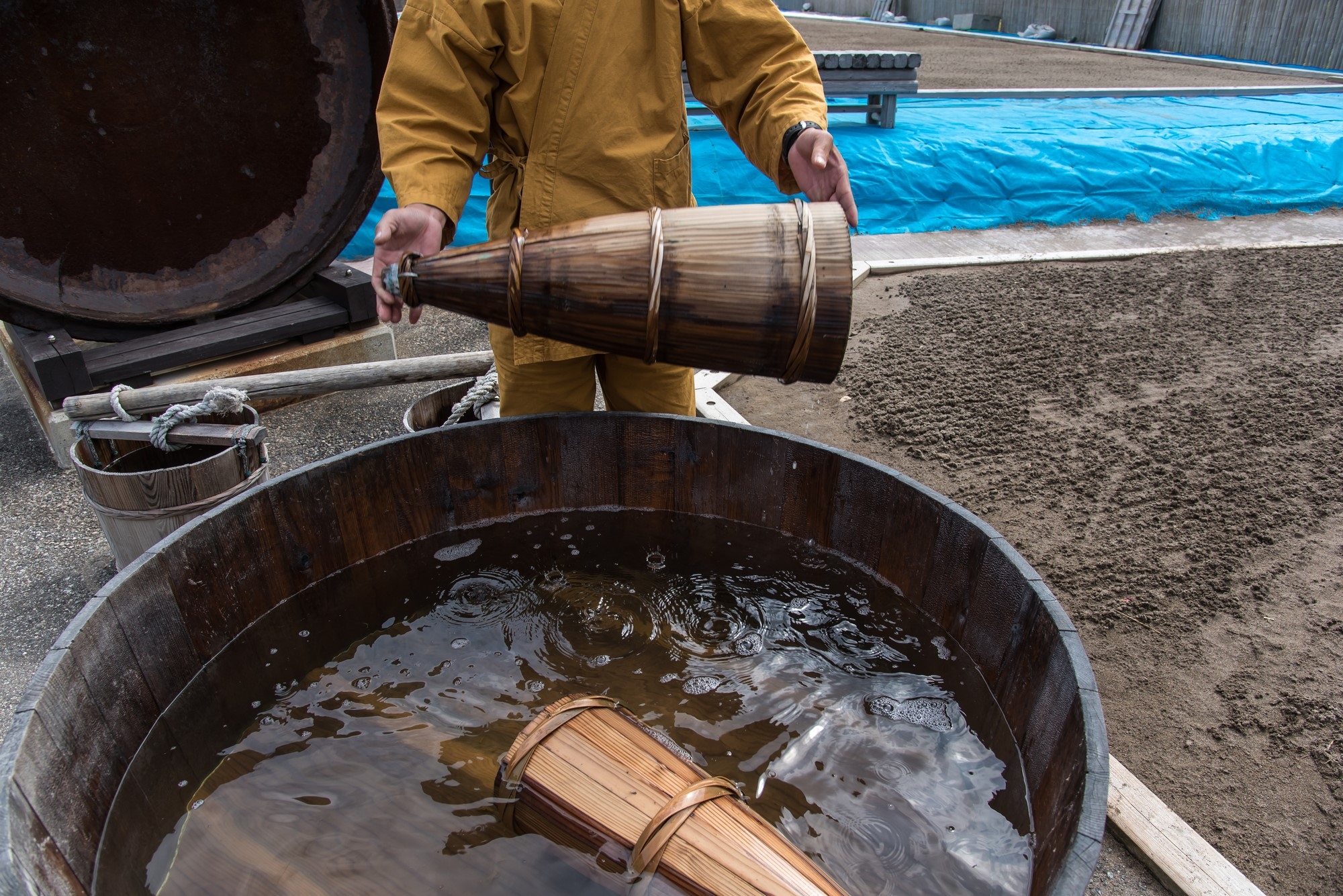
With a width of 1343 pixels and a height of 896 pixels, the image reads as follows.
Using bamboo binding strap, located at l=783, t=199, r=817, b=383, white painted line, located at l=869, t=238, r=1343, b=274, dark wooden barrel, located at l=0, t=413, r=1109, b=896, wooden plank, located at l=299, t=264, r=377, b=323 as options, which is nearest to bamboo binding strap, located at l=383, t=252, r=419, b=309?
dark wooden barrel, located at l=0, t=413, r=1109, b=896

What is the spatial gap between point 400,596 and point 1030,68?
1385cm

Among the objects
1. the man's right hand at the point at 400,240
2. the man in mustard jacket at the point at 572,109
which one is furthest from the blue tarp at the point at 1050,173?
the man's right hand at the point at 400,240

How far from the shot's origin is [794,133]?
2.10 metres

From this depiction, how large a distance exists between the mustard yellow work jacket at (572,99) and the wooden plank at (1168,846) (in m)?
1.81

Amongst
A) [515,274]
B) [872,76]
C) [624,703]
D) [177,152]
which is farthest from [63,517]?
[872,76]

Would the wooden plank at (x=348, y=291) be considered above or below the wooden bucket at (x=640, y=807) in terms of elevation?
above

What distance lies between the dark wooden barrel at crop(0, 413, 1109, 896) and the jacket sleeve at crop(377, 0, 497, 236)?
662 millimetres

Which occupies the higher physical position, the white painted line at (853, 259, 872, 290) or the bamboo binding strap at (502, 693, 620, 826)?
the bamboo binding strap at (502, 693, 620, 826)

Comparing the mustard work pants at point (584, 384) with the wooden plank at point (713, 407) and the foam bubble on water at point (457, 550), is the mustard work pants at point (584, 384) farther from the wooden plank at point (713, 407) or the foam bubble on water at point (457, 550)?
the wooden plank at point (713, 407)

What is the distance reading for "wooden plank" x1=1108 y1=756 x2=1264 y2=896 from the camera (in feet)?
6.05

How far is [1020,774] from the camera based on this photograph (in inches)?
62.2

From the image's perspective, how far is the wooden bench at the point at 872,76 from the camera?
7.50 m

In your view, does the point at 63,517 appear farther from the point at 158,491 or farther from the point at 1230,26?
the point at 1230,26

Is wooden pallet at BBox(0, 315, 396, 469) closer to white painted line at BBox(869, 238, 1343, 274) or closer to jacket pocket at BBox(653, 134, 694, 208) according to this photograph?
jacket pocket at BBox(653, 134, 694, 208)
